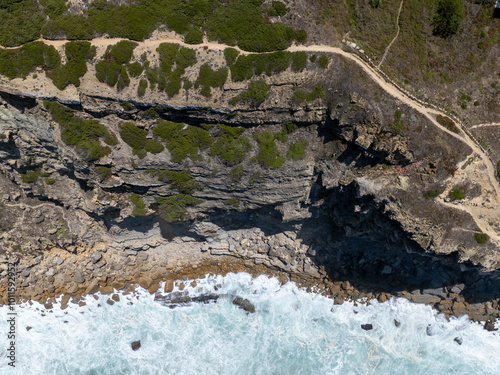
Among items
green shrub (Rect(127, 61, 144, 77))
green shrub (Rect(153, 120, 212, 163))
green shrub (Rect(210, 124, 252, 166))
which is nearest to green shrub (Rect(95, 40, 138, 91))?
green shrub (Rect(127, 61, 144, 77))

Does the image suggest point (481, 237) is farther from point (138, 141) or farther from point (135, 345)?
point (135, 345)

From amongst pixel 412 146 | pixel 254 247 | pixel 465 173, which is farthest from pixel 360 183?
pixel 254 247

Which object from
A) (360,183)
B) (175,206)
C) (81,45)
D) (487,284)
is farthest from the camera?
(487,284)

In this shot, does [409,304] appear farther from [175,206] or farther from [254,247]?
[175,206]

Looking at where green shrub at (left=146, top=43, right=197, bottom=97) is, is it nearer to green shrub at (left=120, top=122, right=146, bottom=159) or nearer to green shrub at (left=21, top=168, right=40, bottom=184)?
green shrub at (left=120, top=122, right=146, bottom=159)

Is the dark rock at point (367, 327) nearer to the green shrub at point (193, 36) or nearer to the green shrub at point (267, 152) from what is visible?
the green shrub at point (267, 152)

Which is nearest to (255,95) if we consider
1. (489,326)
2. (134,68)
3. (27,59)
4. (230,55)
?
(230,55)

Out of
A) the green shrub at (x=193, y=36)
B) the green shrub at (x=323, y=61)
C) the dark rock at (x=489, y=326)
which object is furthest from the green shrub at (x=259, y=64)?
the dark rock at (x=489, y=326)
